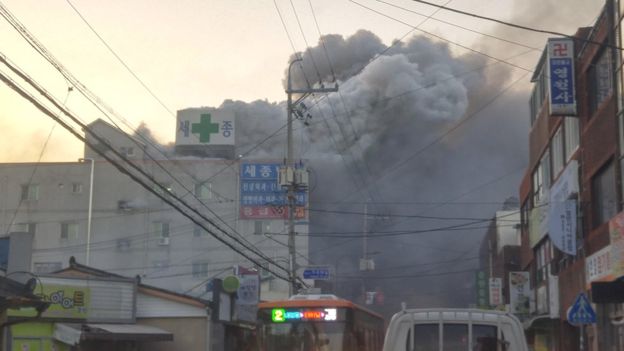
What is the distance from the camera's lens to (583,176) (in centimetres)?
2822

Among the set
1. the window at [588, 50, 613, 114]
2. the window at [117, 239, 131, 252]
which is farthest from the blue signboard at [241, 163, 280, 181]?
the window at [588, 50, 613, 114]

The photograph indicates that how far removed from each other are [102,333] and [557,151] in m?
18.3

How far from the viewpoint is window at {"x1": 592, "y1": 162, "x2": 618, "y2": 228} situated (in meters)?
24.8

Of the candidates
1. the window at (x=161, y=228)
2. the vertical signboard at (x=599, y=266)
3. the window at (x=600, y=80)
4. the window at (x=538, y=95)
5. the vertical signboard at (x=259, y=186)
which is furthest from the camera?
the window at (x=161, y=228)

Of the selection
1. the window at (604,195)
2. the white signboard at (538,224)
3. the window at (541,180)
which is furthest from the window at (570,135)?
the window at (541,180)

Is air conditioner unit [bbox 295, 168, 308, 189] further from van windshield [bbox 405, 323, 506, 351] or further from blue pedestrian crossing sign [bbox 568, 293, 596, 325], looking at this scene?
van windshield [bbox 405, 323, 506, 351]

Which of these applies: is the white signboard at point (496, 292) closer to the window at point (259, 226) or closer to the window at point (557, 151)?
the window at point (259, 226)

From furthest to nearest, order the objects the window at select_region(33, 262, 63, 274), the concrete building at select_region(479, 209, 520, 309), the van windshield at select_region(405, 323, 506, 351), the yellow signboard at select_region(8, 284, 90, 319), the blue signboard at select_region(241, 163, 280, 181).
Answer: the window at select_region(33, 262, 63, 274), the concrete building at select_region(479, 209, 520, 309), the blue signboard at select_region(241, 163, 280, 181), the yellow signboard at select_region(8, 284, 90, 319), the van windshield at select_region(405, 323, 506, 351)

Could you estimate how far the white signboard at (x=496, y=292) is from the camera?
52844mm

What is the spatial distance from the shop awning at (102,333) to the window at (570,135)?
15223 mm

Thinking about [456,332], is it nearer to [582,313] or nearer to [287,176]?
[582,313]

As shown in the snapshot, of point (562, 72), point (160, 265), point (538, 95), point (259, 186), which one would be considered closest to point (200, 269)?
point (160, 265)

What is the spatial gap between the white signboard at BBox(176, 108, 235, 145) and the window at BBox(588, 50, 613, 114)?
40.2 m

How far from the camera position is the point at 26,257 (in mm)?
16094
